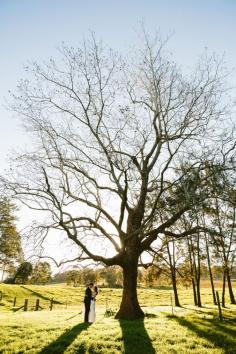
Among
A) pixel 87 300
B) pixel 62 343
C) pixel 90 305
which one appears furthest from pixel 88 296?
pixel 62 343

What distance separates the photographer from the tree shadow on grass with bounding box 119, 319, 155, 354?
Result: 1001 centimetres

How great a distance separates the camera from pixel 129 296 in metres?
18.2

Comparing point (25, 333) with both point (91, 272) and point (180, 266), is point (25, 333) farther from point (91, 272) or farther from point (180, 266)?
point (180, 266)

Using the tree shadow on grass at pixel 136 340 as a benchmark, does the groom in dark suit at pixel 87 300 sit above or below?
above

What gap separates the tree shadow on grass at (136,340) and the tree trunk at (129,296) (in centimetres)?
369

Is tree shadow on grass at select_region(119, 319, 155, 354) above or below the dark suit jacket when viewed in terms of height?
below

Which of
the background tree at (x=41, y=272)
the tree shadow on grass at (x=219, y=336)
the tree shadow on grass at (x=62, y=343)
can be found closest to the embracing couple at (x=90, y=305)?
the background tree at (x=41, y=272)

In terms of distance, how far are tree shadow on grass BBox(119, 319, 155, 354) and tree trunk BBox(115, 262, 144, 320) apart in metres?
3.69

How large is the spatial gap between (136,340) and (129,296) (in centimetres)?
693

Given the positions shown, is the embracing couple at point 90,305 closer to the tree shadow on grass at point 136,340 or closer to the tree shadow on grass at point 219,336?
the tree shadow on grass at point 136,340

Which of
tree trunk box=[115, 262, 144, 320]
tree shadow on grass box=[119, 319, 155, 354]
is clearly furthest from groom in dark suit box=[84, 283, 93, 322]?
tree shadow on grass box=[119, 319, 155, 354]

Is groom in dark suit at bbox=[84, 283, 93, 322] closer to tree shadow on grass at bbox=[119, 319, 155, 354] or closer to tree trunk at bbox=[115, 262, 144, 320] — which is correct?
tree trunk at bbox=[115, 262, 144, 320]

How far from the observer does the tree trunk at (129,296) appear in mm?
17766

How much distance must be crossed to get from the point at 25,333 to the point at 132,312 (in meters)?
7.02
